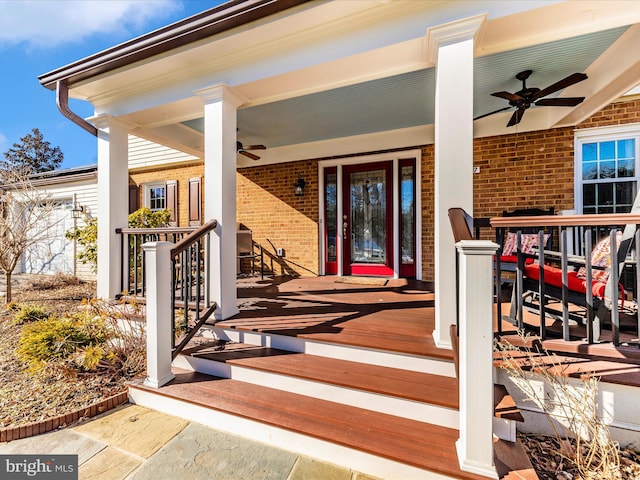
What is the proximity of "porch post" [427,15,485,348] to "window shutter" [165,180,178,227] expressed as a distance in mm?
6193

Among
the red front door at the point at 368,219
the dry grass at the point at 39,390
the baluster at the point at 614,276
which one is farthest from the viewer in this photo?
the red front door at the point at 368,219

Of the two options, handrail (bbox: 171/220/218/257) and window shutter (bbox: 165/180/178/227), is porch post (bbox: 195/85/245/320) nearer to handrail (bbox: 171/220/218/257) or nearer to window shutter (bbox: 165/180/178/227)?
handrail (bbox: 171/220/218/257)

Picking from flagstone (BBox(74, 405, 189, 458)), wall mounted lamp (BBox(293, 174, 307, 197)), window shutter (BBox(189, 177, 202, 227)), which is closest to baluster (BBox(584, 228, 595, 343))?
flagstone (BBox(74, 405, 189, 458))

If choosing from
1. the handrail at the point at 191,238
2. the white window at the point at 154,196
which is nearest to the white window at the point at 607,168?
the handrail at the point at 191,238

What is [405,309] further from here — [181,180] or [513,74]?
[181,180]

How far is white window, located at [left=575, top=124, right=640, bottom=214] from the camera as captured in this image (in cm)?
384

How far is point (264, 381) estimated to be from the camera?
2164 mm

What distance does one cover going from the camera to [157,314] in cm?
221

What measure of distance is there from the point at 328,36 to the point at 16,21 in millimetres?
6105

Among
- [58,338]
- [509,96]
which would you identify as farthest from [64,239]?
[509,96]

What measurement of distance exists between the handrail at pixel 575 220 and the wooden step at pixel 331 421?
1.33 metres

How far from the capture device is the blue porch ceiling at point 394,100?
2752mm

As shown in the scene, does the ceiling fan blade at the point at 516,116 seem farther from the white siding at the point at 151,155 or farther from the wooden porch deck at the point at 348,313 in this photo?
the white siding at the point at 151,155

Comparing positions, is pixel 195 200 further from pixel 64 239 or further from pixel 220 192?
pixel 64 239
